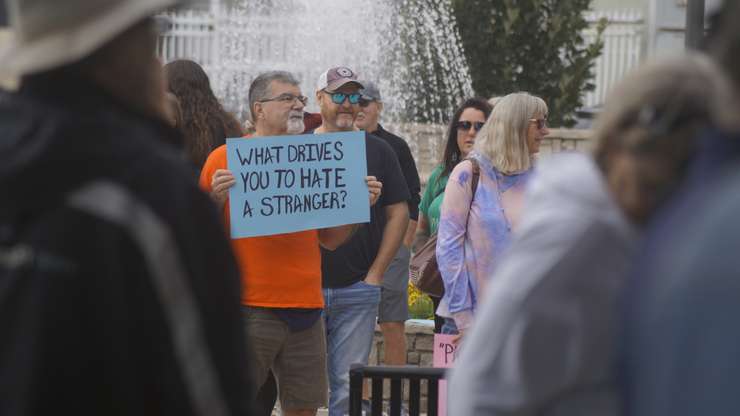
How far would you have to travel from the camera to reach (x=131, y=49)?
239 centimetres

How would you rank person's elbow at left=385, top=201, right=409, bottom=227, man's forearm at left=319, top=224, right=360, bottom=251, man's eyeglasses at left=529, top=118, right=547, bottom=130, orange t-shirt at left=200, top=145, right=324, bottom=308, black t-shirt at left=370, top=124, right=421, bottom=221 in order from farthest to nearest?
black t-shirt at left=370, top=124, right=421, bottom=221 < person's elbow at left=385, top=201, right=409, bottom=227 < man's forearm at left=319, top=224, right=360, bottom=251 < man's eyeglasses at left=529, top=118, right=547, bottom=130 < orange t-shirt at left=200, top=145, right=324, bottom=308

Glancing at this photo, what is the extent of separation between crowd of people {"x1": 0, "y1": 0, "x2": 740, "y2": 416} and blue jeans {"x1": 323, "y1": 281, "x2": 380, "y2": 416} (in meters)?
4.63

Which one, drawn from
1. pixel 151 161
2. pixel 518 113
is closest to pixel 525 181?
pixel 518 113

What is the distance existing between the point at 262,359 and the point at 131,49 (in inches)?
158

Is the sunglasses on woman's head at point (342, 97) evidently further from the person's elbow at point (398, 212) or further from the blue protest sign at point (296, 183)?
the blue protest sign at point (296, 183)

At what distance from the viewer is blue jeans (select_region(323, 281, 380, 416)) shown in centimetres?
744

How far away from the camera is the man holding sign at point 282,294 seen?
6297mm

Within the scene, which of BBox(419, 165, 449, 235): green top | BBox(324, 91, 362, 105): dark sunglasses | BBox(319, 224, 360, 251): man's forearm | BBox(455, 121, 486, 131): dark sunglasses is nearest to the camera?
BBox(319, 224, 360, 251): man's forearm

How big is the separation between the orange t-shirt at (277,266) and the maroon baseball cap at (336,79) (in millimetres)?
1511

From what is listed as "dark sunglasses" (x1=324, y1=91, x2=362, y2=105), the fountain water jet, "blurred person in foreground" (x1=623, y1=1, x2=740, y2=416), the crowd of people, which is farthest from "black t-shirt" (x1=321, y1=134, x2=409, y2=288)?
the fountain water jet

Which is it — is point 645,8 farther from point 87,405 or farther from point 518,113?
point 87,405

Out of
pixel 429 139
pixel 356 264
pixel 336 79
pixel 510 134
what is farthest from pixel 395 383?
pixel 429 139

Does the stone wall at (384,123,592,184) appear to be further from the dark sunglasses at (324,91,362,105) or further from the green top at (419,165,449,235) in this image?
the dark sunglasses at (324,91,362,105)

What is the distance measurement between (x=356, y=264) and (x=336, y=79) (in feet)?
3.42
